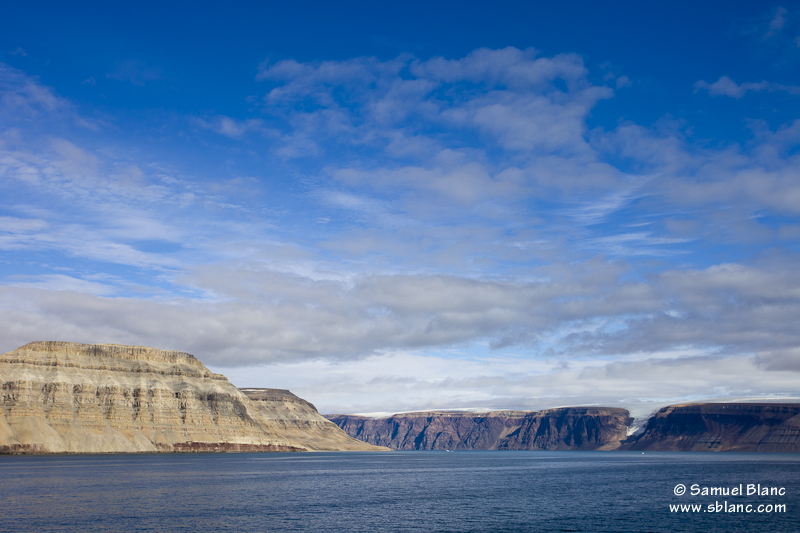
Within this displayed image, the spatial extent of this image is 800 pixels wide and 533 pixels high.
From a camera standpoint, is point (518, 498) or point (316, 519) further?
point (518, 498)

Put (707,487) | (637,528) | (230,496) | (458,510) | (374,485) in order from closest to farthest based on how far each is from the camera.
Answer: (637,528) → (458,510) → (230,496) → (707,487) → (374,485)

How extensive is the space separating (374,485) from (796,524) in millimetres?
75302

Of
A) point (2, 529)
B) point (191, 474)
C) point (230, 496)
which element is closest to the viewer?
point (2, 529)

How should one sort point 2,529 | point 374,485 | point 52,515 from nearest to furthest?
point 2,529 < point 52,515 < point 374,485

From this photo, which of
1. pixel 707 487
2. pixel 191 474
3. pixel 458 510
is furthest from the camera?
pixel 191 474

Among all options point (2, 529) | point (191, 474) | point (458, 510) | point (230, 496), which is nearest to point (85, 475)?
point (191, 474)

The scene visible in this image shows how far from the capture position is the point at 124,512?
75625 millimetres

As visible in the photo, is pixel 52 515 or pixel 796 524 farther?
pixel 52 515

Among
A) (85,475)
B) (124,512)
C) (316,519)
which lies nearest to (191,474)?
(85,475)

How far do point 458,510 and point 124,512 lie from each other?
139 feet

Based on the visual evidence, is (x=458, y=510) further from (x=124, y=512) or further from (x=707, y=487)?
(x=707, y=487)

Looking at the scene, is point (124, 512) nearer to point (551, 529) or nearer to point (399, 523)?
point (399, 523)

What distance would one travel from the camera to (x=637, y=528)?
6762cm

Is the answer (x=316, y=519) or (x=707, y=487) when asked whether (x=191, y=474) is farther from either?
(x=707, y=487)
